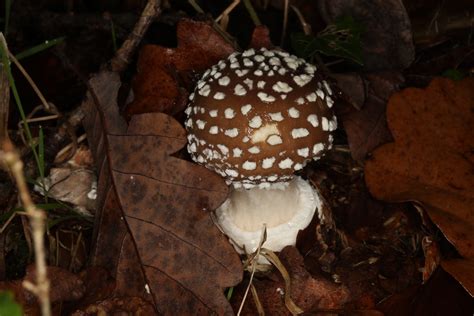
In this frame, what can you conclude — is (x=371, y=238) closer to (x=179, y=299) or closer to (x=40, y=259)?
(x=179, y=299)

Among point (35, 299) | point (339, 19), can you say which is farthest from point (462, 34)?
point (35, 299)

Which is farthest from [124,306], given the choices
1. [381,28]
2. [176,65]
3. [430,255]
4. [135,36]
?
[381,28]

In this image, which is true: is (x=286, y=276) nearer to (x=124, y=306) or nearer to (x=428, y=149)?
(x=124, y=306)

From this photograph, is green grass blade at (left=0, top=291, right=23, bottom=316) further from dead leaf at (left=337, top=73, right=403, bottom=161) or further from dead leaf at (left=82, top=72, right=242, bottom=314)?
dead leaf at (left=337, top=73, right=403, bottom=161)

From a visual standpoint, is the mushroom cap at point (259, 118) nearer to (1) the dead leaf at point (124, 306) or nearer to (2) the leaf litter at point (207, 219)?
(2) the leaf litter at point (207, 219)

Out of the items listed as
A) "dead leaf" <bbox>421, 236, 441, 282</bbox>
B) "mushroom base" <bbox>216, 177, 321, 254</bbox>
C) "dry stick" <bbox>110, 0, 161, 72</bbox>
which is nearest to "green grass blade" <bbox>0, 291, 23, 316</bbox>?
"mushroom base" <bbox>216, 177, 321, 254</bbox>

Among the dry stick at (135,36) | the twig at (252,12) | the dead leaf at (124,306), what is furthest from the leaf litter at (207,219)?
the twig at (252,12)
